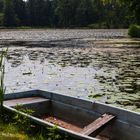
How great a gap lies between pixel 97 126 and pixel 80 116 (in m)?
1.56

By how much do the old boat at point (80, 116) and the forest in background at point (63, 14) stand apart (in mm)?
124399

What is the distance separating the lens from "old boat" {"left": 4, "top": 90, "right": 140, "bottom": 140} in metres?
7.79

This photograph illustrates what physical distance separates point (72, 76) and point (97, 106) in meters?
10.4

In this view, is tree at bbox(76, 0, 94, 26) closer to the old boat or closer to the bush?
the bush

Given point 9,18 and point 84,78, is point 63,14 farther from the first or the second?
point 84,78

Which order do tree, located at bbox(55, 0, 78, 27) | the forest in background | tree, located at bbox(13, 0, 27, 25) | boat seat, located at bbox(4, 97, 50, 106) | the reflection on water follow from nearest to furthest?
1. boat seat, located at bbox(4, 97, 50, 106)
2. the reflection on water
3. the forest in background
4. tree, located at bbox(55, 0, 78, 27)
5. tree, located at bbox(13, 0, 27, 25)

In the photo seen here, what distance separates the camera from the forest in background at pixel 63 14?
13625 centimetres

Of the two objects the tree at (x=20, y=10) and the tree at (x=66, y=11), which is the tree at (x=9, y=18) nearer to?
the tree at (x=20, y=10)

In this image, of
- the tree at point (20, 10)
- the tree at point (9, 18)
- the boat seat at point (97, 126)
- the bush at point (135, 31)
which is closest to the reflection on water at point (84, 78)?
the boat seat at point (97, 126)

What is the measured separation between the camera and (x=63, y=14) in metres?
141

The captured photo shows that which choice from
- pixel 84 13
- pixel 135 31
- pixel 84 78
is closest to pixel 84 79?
pixel 84 78

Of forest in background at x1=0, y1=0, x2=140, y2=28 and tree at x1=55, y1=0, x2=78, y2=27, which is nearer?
forest in background at x1=0, y1=0, x2=140, y2=28

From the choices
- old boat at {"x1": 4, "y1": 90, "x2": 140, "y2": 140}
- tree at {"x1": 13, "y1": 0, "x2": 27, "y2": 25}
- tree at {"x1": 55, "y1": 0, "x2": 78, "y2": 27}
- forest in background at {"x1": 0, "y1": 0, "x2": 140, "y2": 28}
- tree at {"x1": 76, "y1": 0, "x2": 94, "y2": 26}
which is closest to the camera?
old boat at {"x1": 4, "y1": 90, "x2": 140, "y2": 140}

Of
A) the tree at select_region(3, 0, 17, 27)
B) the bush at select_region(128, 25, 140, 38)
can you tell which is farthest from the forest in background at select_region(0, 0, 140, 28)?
the bush at select_region(128, 25, 140, 38)
